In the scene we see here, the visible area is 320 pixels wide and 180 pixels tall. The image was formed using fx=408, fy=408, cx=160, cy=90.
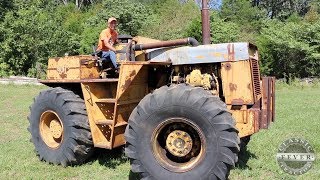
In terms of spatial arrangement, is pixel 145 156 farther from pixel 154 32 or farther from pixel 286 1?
pixel 286 1

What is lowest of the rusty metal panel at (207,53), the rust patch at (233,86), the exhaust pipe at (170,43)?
the rust patch at (233,86)

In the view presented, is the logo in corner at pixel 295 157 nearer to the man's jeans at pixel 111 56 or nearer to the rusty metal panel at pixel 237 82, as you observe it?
the rusty metal panel at pixel 237 82

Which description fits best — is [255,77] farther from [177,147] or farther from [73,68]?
[73,68]

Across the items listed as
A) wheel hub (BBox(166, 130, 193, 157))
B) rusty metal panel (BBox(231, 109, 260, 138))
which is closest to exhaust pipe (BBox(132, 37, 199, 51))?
rusty metal panel (BBox(231, 109, 260, 138))

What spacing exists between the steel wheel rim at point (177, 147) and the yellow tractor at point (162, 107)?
0.01 m

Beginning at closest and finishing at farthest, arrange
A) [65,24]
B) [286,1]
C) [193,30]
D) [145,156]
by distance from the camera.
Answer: [145,156], [193,30], [65,24], [286,1]

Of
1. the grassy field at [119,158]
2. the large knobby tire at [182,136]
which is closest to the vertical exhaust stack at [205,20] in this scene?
the large knobby tire at [182,136]

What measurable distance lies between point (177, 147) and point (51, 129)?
9.03 feet

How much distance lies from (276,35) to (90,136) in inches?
1094

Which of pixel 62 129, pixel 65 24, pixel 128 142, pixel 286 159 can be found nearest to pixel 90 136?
pixel 62 129

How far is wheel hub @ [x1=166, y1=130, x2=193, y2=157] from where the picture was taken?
5582 mm

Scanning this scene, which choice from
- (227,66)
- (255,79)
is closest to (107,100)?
(227,66)

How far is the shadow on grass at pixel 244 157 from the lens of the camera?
6.62 m

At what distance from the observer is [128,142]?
565 centimetres
